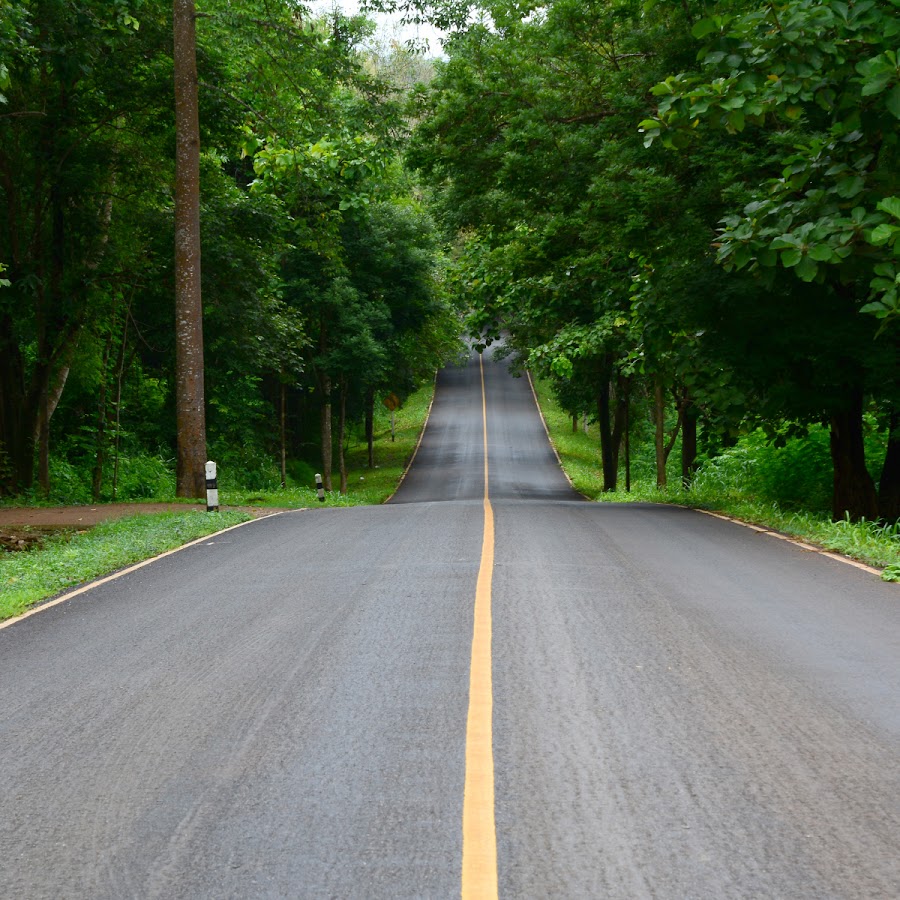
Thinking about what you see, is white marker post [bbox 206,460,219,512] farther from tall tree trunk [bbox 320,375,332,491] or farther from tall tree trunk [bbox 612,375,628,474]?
tall tree trunk [bbox 320,375,332,491]

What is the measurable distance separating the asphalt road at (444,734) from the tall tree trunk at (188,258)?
10961mm

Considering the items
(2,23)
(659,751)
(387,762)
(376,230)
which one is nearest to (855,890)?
(659,751)

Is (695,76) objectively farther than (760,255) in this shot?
No

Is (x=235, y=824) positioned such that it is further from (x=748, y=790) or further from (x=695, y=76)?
(x=695, y=76)

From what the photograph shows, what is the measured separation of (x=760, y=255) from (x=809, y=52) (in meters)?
1.95

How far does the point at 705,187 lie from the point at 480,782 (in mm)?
12848

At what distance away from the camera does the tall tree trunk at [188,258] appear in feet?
65.0

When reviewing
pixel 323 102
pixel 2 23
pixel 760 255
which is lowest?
pixel 760 255

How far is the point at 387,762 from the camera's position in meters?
4.46

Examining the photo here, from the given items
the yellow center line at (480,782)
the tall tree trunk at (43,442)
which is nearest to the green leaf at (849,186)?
the yellow center line at (480,782)

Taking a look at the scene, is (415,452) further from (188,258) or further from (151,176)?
(188,258)

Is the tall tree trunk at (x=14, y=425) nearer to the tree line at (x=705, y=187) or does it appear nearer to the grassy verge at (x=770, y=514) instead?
the tree line at (x=705, y=187)

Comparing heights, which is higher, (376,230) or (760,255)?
(376,230)

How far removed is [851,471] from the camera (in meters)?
15.4
